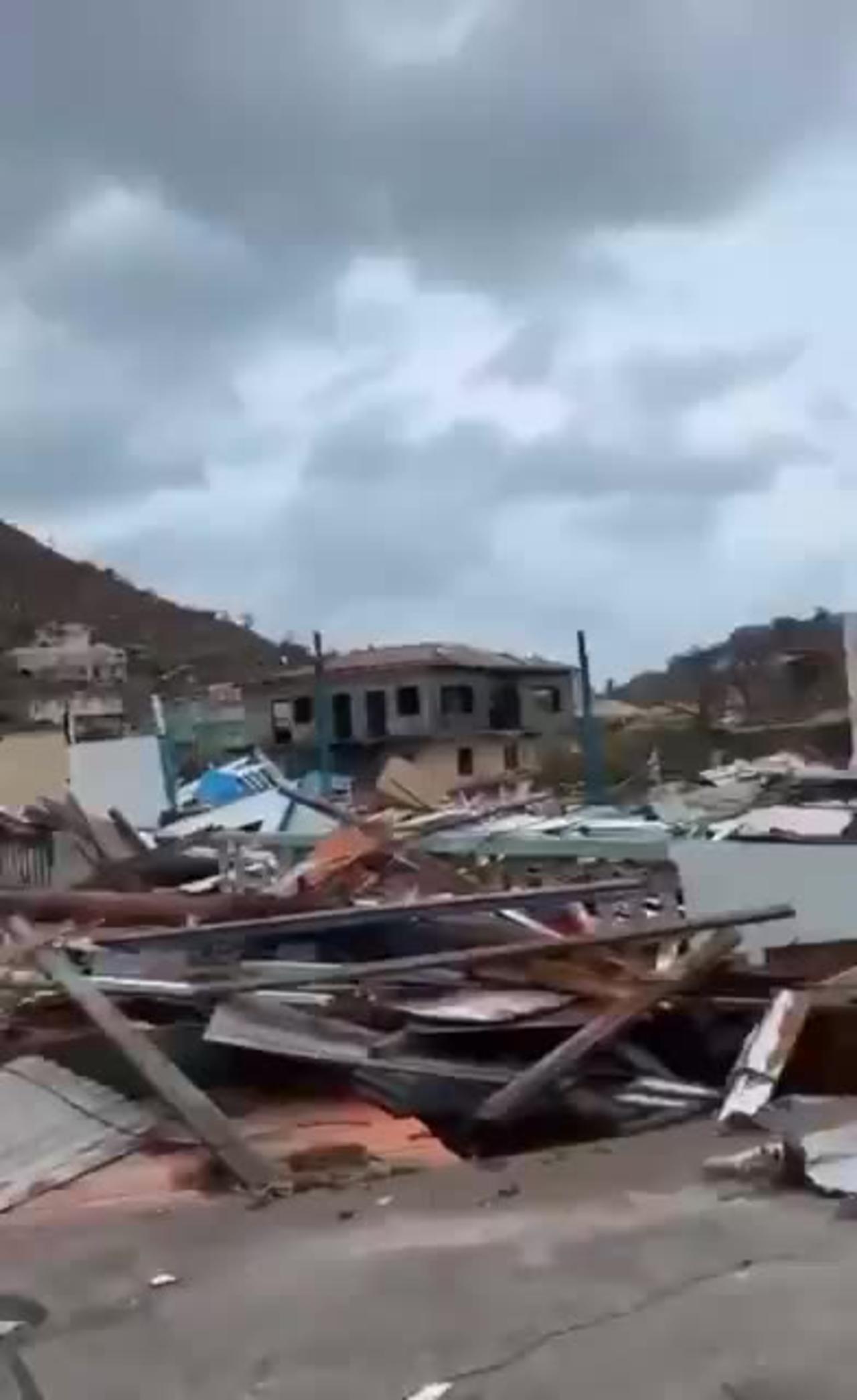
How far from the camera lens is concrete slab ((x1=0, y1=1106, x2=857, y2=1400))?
5.44 metres

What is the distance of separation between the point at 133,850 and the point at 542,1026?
791 centimetres

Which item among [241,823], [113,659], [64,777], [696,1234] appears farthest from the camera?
[113,659]

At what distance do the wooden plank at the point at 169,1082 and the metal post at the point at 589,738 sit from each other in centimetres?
1549

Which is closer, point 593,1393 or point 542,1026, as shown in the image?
point 593,1393

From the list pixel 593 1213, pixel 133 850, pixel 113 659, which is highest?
pixel 113 659

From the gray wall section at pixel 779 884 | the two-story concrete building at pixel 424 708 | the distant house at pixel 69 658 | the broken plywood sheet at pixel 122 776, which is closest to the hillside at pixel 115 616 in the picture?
the distant house at pixel 69 658

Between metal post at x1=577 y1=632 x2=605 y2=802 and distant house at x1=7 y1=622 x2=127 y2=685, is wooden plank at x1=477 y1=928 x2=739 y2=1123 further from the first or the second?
Answer: distant house at x1=7 y1=622 x2=127 y2=685

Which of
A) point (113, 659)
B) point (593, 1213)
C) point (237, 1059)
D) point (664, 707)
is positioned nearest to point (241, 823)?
point (237, 1059)

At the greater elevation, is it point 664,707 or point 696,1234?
point 664,707

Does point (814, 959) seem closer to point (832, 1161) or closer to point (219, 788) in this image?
point (832, 1161)

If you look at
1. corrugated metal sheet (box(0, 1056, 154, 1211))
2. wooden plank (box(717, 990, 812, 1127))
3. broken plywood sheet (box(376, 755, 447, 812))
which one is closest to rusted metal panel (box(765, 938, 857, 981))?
wooden plank (box(717, 990, 812, 1127))

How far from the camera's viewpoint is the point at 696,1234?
678cm

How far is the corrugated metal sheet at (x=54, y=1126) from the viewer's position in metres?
8.08

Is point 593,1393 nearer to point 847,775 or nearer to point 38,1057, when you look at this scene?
point 38,1057
